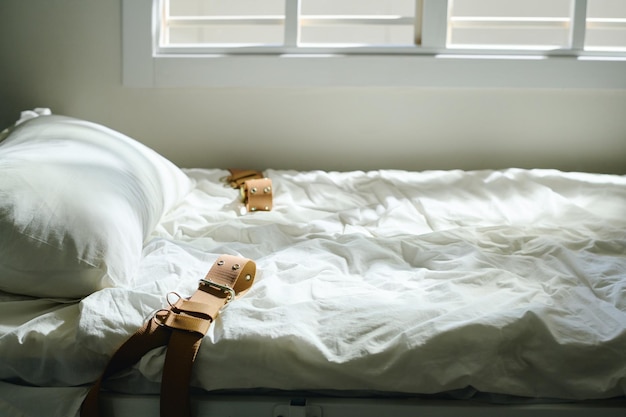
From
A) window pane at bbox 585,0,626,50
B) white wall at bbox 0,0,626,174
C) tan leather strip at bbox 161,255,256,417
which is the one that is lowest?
tan leather strip at bbox 161,255,256,417

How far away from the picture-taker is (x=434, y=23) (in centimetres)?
215

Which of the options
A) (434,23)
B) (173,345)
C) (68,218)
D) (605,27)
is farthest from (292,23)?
(173,345)

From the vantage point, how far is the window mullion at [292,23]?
7.13 ft

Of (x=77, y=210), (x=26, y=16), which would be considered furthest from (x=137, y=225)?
(x=26, y=16)

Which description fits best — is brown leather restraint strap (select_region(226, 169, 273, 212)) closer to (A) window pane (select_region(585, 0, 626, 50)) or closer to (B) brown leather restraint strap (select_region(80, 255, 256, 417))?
(B) brown leather restraint strap (select_region(80, 255, 256, 417))

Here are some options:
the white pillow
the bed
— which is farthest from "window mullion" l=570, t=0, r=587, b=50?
the white pillow

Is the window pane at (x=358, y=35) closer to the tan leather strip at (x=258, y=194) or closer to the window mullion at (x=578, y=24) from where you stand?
the window mullion at (x=578, y=24)

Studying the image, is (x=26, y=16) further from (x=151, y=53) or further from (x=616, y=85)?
(x=616, y=85)

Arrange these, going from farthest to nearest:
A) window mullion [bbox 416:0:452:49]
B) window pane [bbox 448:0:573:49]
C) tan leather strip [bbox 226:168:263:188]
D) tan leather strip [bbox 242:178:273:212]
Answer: window pane [bbox 448:0:573:49] → window mullion [bbox 416:0:452:49] → tan leather strip [bbox 226:168:263:188] → tan leather strip [bbox 242:178:273:212]

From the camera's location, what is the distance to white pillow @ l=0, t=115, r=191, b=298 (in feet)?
3.82

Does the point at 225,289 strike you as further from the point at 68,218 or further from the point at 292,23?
the point at 292,23

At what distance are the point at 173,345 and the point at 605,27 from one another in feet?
5.98

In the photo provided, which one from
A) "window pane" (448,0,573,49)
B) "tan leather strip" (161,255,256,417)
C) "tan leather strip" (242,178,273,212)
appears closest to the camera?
"tan leather strip" (161,255,256,417)

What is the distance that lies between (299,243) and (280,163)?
0.78 m
